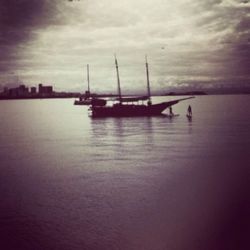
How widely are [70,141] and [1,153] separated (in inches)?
394

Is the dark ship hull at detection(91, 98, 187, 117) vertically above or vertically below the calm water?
above

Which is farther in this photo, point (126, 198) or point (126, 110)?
point (126, 110)

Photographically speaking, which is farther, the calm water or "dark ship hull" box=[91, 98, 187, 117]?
"dark ship hull" box=[91, 98, 187, 117]

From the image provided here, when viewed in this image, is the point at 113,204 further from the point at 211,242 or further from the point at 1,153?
the point at 1,153

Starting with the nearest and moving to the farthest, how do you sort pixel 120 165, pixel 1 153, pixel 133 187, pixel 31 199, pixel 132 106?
pixel 31 199 < pixel 133 187 < pixel 120 165 < pixel 1 153 < pixel 132 106

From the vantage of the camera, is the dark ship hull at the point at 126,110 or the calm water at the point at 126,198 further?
the dark ship hull at the point at 126,110

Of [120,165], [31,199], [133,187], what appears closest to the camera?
[31,199]

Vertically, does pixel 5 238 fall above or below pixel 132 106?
below

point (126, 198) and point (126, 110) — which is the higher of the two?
point (126, 110)

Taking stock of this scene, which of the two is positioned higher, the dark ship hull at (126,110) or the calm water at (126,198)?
the dark ship hull at (126,110)

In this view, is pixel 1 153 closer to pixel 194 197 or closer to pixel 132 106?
pixel 194 197

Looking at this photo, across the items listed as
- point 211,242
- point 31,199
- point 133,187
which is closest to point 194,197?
point 133,187

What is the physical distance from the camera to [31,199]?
1817cm

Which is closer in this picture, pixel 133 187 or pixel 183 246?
pixel 183 246
